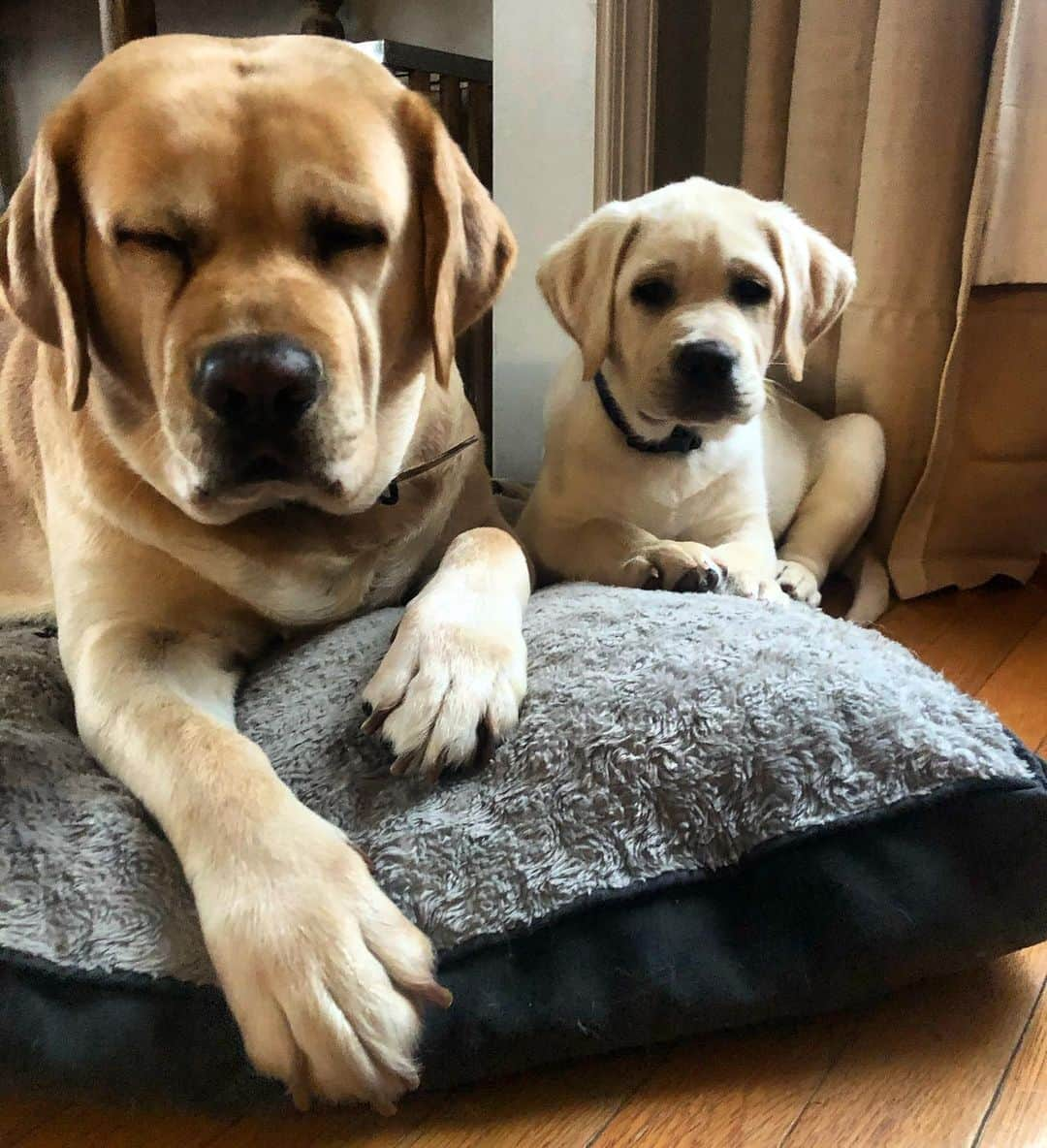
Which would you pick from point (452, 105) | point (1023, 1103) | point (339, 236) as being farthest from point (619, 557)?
point (452, 105)

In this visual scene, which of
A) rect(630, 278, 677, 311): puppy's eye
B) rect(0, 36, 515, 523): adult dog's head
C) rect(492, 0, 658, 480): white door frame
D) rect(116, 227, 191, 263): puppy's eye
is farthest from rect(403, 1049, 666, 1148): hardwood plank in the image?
rect(492, 0, 658, 480): white door frame

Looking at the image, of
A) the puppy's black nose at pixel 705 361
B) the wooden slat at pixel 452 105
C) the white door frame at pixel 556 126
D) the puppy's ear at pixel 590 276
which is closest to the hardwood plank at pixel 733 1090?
the puppy's black nose at pixel 705 361

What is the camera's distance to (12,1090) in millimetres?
734

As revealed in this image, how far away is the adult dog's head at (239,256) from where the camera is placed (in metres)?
0.88

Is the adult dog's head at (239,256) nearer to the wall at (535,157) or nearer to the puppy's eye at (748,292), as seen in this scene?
the puppy's eye at (748,292)

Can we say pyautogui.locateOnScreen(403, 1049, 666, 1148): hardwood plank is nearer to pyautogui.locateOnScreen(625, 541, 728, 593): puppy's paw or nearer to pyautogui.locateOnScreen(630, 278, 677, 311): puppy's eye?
pyautogui.locateOnScreen(625, 541, 728, 593): puppy's paw

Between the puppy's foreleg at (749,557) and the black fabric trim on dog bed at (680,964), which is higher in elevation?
the black fabric trim on dog bed at (680,964)

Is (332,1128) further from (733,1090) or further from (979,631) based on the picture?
(979,631)

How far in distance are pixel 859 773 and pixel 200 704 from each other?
592mm

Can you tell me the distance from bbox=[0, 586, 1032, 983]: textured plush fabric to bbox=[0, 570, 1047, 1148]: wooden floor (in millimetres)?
108

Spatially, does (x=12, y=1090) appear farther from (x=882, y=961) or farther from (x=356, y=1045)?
(x=882, y=961)

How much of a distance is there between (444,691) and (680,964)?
28 centimetres

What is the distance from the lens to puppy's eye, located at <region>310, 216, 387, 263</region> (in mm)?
937

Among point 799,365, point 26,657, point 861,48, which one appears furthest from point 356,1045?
point 861,48
